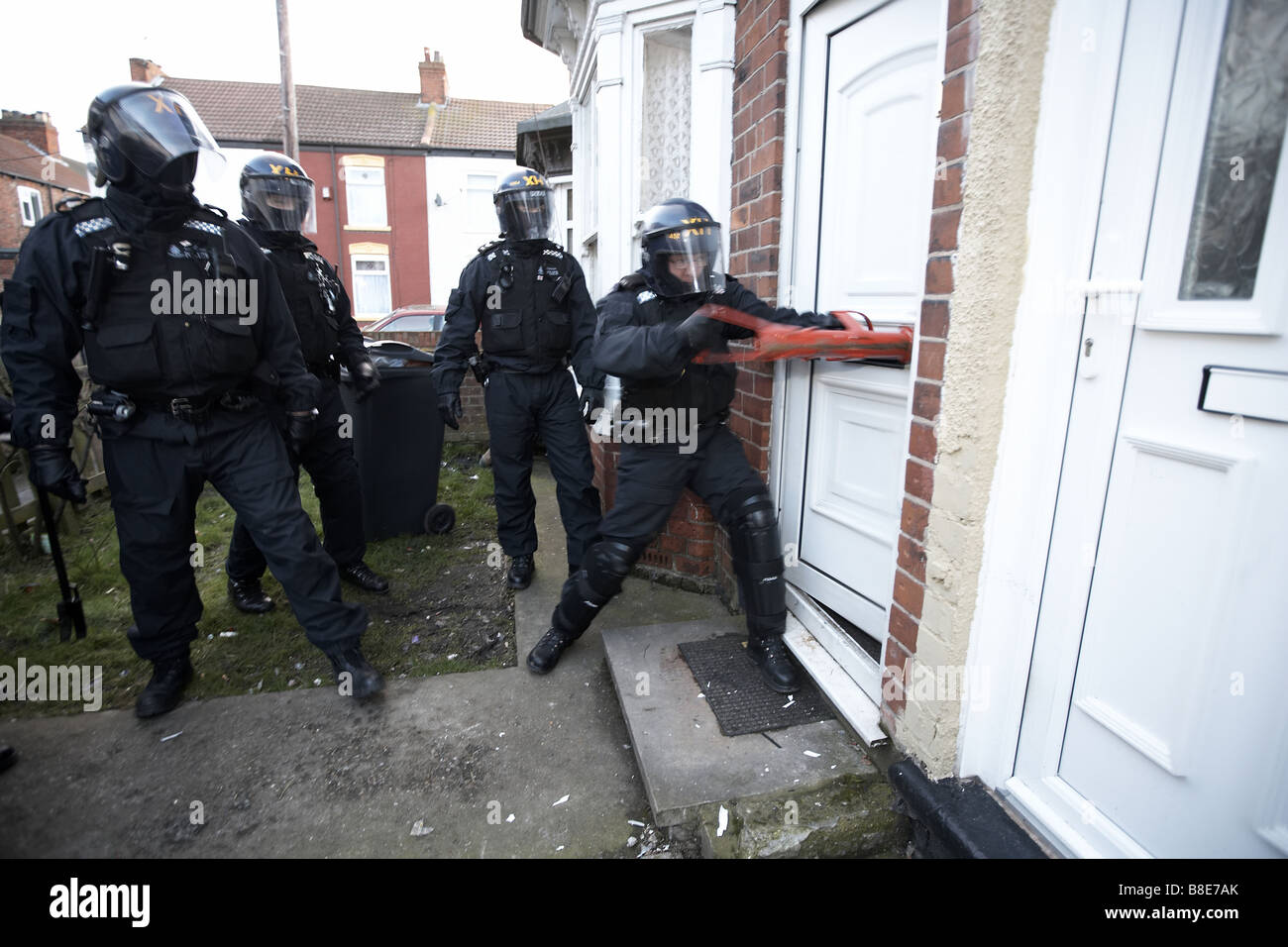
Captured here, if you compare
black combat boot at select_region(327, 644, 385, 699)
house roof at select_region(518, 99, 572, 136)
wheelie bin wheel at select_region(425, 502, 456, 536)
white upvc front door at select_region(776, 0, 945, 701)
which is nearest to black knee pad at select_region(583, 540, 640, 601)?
white upvc front door at select_region(776, 0, 945, 701)

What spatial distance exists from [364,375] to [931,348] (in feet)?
9.70

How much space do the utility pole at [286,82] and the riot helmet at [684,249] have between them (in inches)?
483

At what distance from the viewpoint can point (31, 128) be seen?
19.2 metres

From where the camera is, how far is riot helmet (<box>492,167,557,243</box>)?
11.3 ft

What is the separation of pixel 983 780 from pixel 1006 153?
1.60 meters

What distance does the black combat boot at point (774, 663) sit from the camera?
2514 mm

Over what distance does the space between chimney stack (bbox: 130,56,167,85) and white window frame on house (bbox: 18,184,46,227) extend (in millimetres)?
11302

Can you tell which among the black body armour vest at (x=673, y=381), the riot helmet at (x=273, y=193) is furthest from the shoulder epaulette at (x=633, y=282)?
the riot helmet at (x=273, y=193)

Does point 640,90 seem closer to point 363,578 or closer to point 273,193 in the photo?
point 273,193

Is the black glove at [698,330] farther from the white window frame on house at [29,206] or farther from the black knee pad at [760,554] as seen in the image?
the white window frame on house at [29,206]

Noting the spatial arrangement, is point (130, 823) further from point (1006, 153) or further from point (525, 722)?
point (1006, 153)

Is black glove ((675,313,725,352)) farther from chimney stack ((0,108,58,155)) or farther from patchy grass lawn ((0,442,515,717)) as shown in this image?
chimney stack ((0,108,58,155))

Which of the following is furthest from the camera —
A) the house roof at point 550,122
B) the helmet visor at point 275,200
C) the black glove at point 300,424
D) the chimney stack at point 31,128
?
the chimney stack at point 31,128

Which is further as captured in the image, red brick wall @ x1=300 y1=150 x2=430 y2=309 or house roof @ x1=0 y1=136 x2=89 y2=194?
A: red brick wall @ x1=300 y1=150 x2=430 y2=309
